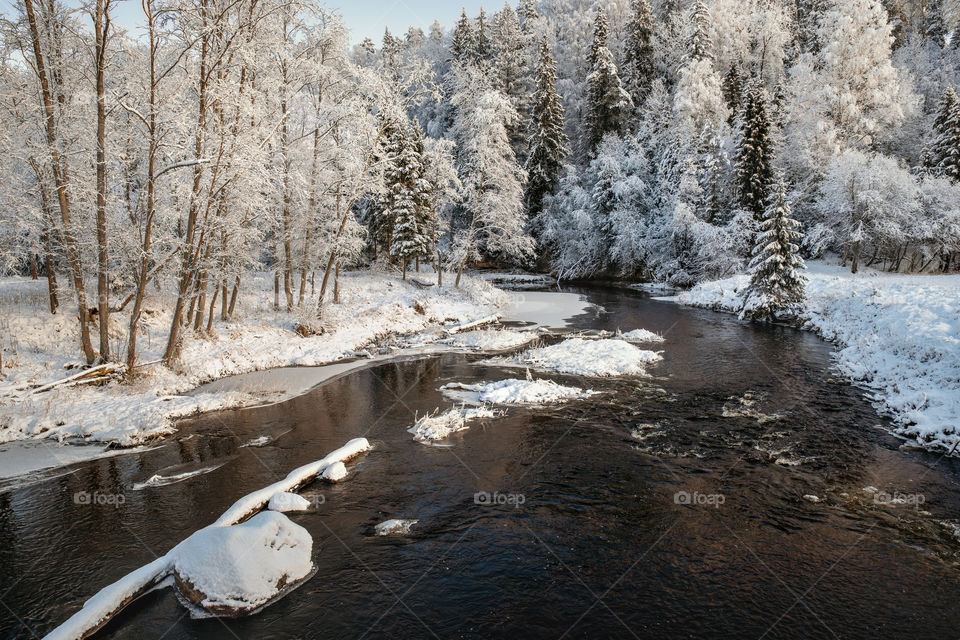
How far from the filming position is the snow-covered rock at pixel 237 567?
571 cm

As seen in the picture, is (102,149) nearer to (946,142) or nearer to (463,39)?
(946,142)

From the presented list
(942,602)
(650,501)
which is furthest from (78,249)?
(942,602)

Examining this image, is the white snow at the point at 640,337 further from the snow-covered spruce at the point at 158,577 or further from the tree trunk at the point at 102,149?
the tree trunk at the point at 102,149

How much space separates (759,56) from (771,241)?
39.0 meters

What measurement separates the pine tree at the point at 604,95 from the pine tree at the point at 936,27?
3957cm

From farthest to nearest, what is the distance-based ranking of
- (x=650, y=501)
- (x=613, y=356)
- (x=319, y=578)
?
(x=613, y=356) → (x=650, y=501) → (x=319, y=578)

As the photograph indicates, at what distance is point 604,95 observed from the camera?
1975 inches

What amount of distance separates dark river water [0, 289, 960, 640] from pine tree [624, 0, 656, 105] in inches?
1991

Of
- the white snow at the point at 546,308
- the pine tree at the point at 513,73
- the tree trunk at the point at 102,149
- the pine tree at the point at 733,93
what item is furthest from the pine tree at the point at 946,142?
the tree trunk at the point at 102,149

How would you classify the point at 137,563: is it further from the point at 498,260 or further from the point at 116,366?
the point at 498,260

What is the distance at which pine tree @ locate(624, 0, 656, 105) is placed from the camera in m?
53.7

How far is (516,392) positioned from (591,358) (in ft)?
14.7

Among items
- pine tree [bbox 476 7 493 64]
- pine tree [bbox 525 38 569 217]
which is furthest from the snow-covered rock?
pine tree [bbox 476 7 493 64]

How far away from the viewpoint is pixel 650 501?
26.9 ft
